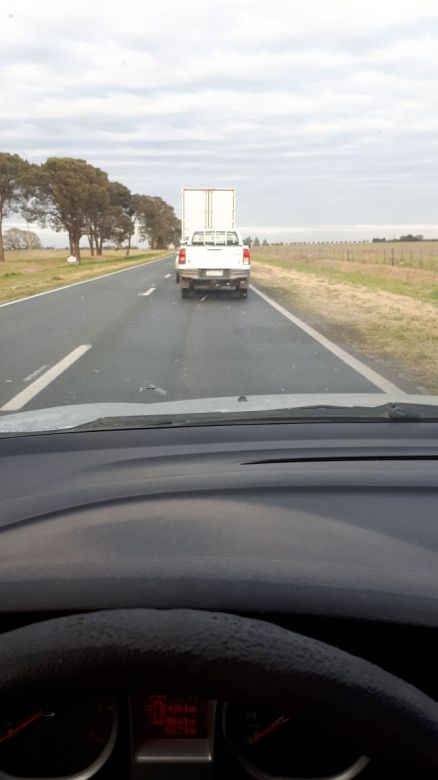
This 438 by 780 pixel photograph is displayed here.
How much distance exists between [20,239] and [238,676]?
154618 mm

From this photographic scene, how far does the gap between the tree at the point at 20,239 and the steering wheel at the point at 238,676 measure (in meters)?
148

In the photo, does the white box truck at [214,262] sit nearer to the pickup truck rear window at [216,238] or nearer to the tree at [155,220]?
the pickup truck rear window at [216,238]

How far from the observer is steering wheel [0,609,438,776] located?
52.1 inches

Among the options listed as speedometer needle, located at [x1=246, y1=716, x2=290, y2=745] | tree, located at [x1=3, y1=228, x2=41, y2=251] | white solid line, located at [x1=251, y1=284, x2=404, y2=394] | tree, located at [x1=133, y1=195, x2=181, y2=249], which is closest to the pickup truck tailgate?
white solid line, located at [x1=251, y1=284, x2=404, y2=394]

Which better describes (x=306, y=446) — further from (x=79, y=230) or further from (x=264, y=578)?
(x=79, y=230)

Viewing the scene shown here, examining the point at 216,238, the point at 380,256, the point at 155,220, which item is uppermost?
the point at 155,220

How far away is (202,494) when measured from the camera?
2.50 m

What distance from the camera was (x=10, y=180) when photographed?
229ft

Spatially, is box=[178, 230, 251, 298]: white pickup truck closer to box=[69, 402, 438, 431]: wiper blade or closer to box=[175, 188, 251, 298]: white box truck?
box=[175, 188, 251, 298]: white box truck

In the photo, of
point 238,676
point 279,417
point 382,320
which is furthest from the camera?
point 382,320

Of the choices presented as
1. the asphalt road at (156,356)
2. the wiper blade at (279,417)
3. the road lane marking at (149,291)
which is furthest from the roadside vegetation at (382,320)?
the wiper blade at (279,417)

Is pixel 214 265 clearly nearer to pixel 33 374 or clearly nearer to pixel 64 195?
pixel 33 374

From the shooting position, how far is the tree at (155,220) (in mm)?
119375

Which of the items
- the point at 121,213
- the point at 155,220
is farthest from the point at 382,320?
the point at 155,220
